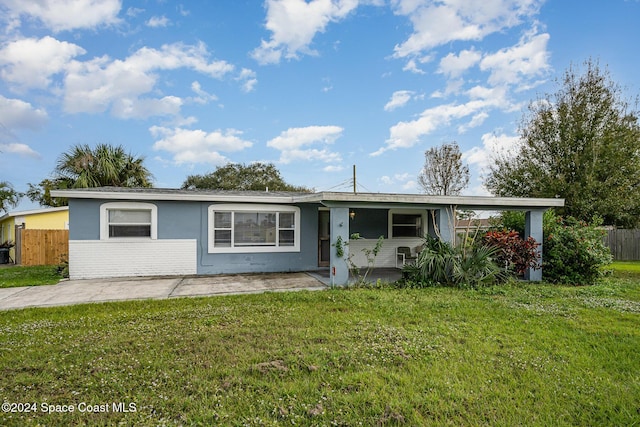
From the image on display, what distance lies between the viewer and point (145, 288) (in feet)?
25.9

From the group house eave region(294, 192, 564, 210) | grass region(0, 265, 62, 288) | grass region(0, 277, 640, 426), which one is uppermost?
house eave region(294, 192, 564, 210)

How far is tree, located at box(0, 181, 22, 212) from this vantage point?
930 inches

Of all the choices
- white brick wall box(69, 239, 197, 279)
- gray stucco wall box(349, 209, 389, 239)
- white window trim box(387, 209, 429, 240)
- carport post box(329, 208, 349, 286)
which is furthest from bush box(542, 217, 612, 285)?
white brick wall box(69, 239, 197, 279)

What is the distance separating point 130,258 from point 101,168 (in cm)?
1107

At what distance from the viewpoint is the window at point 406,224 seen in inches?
463

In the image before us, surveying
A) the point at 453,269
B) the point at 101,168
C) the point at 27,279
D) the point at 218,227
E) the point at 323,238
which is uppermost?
the point at 101,168

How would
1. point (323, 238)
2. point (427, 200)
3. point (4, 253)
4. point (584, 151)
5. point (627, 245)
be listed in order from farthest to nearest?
1. point (627, 245)
2. point (584, 151)
3. point (4, 253)
4. point (323, 238)
5. point (427, 200)

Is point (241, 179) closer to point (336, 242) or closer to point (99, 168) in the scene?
point (99, 168)

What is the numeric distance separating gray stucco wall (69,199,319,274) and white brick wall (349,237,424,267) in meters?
1.56

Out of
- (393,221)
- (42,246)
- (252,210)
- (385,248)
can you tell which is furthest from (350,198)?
(42,246)

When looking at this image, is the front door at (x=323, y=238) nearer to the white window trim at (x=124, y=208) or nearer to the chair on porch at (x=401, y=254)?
the chair on porch at (x=401, y=254)

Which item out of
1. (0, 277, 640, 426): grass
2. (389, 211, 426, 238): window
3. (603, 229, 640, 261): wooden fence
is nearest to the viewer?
(0, 277, 640, 426): grass

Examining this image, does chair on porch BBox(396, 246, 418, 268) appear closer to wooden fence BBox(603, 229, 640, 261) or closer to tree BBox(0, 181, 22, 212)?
wooden fence BBox(603, 229, 640, 261)

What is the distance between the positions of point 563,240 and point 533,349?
685cm
